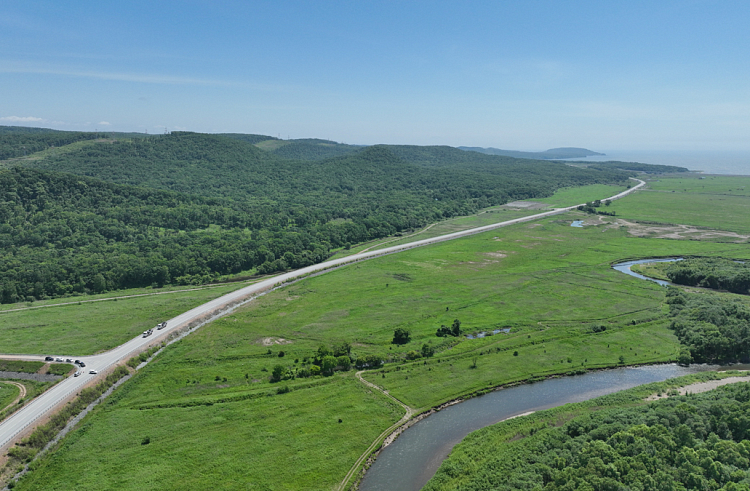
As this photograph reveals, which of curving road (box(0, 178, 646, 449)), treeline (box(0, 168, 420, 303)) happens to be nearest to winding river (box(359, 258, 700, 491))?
curving road (box(0, 178, 646, 449))

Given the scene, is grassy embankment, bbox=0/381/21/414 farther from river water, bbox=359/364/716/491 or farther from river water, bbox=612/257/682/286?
river water, bbox=612/257/682/286

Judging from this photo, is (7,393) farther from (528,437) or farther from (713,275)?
(713,275)

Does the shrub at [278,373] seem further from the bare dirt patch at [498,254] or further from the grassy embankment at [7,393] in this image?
the bare dirt patch at [498,254]

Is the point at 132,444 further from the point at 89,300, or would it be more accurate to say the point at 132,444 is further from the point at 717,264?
the point at 717,264

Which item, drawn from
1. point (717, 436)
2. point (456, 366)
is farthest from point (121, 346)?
point (717, 436)

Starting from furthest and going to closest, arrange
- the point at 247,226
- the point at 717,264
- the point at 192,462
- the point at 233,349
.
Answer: the point at 247,226
the point at 717,264
the point at 233,349
the point at 192,462

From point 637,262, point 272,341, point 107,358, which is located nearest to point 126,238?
point 107,358

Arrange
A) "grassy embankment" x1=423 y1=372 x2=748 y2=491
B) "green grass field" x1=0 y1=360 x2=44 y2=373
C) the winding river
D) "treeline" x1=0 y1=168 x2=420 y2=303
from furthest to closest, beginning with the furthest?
"treeline" x1=0 y1=168 x2=420 y2=303 < "green grass field" x1=0 y1=360 x2=44 y2=373 < the winding river < "grassy embankment" x1=423 y1=372 x2=748 y2=491
